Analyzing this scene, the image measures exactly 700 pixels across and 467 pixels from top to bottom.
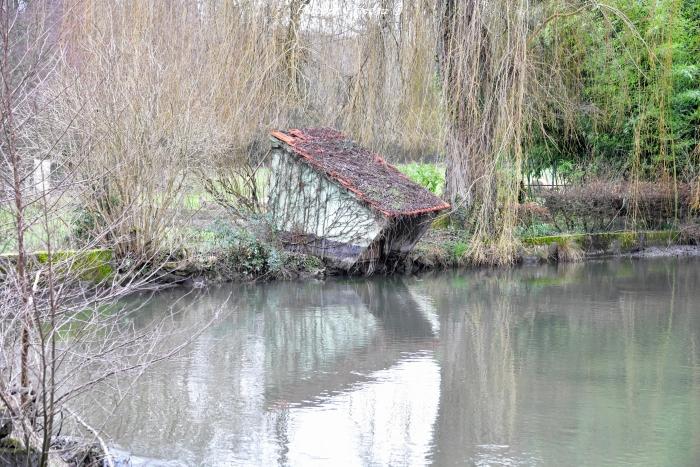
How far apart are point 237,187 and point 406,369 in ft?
26.6

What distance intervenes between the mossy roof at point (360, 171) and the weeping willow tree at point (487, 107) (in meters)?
1.61

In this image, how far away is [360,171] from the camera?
1611 centimetres

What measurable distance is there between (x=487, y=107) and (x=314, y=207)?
393cm

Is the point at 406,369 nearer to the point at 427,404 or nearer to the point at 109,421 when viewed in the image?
the point at 427,404

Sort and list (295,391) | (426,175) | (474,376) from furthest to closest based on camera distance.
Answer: (426,175)
(474,376)
(295,391)

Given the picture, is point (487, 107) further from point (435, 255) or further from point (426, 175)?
point (426, 175)

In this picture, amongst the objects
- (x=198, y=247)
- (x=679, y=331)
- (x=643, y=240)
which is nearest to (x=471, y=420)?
(x=679, y=331)

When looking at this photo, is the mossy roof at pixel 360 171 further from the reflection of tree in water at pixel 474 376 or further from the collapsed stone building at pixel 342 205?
the reflection of tree in water at pixel 474 376

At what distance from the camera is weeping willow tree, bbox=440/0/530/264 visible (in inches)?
666

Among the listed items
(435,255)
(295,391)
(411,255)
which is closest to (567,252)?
(435,255)

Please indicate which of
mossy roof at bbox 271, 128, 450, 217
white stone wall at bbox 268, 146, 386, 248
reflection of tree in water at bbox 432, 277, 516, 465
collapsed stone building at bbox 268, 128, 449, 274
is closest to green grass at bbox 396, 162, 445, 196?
mossy roof at bbox 271, 128, 450, 217

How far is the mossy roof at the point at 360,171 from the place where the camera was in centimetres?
1537

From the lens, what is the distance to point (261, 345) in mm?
10555

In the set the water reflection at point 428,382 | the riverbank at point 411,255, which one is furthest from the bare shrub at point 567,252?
the water reflection at point 428,382
